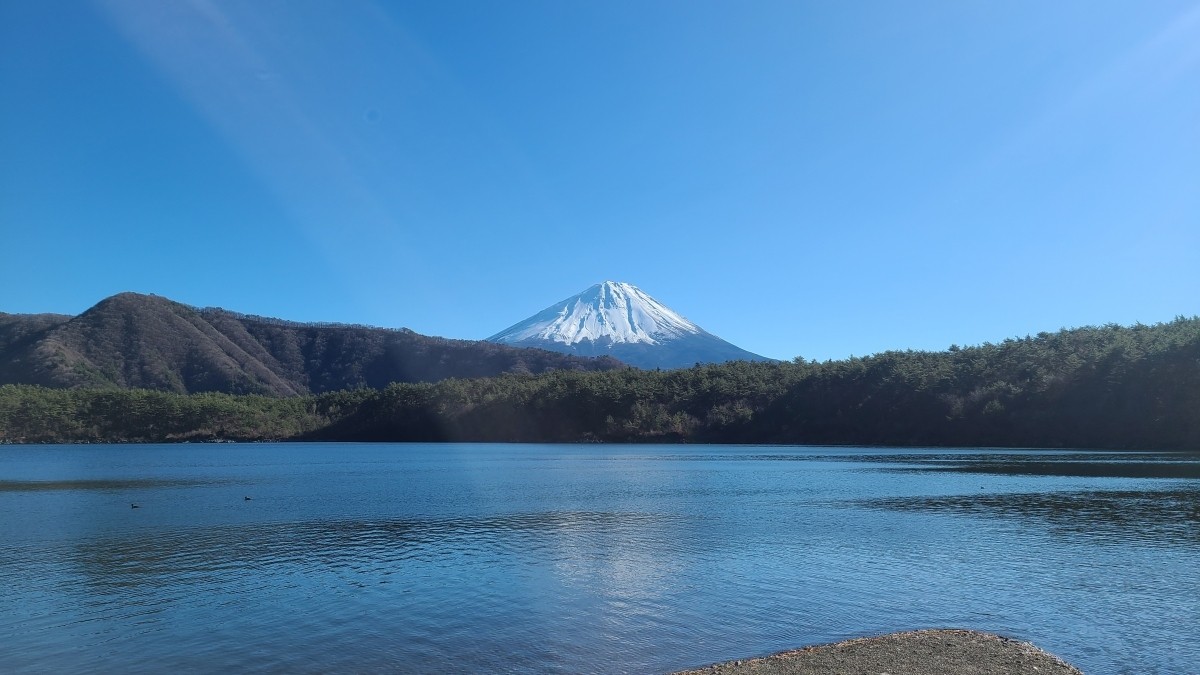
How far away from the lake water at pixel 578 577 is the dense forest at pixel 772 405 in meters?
59.9

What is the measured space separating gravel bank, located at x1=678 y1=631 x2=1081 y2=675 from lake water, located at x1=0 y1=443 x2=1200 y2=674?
102 cm

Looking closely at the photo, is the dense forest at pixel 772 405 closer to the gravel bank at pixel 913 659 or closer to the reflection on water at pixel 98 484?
the gravel bank at pixel 913 659

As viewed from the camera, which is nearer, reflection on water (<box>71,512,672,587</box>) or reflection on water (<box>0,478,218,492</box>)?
reflection on water (<box>71,512,672,587</box>)

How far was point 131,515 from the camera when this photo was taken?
36.3m

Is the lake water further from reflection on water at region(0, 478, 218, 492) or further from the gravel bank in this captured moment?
reflection on water at region(0, 478, 218, 492)

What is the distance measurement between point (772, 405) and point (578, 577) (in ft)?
→ 406

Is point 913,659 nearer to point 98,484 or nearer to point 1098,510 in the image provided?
point 1098,510

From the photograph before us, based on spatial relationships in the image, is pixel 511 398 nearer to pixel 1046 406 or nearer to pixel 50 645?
pixel 1046 406

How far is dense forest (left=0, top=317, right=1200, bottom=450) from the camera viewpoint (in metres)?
96.1

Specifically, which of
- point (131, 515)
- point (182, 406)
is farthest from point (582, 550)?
point (182, 406)

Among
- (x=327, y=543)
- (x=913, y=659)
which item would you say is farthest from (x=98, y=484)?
(x=913, y=659)

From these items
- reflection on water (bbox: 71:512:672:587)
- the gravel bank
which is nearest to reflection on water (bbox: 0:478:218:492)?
reflection on water (bbox: 71:512:672:587)

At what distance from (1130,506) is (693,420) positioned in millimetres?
112224

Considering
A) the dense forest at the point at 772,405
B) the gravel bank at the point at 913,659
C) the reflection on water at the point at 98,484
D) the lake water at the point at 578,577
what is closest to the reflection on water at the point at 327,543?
the lake water at the point at 578,577
